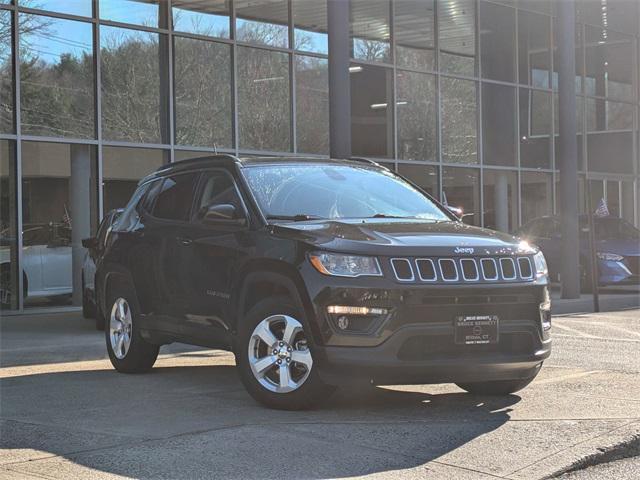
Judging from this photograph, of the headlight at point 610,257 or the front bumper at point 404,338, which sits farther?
the headlight at point 610,257

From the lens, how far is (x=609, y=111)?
2834 cm

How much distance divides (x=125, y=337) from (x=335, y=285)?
9.65ft

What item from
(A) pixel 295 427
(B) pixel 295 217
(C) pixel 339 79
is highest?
(C) pixel 339 79

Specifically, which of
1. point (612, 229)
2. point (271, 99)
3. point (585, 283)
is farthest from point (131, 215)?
point (612, 229)

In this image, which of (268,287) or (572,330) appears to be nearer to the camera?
(268,287)

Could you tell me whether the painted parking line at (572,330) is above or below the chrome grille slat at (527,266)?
below

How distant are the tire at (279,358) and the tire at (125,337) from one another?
182cm

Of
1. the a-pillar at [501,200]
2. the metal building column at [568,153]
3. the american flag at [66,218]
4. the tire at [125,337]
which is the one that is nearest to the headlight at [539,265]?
the tire at [125,337]

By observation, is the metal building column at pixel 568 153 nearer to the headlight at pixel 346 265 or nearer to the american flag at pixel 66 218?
the american flag at pixel 66 218

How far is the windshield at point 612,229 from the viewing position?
1912cm

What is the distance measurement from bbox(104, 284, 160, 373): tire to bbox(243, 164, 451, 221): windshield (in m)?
1.72

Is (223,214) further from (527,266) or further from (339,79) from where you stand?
(339,79)

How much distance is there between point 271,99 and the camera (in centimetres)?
1923

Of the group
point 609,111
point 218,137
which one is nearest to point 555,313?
point 218,137
